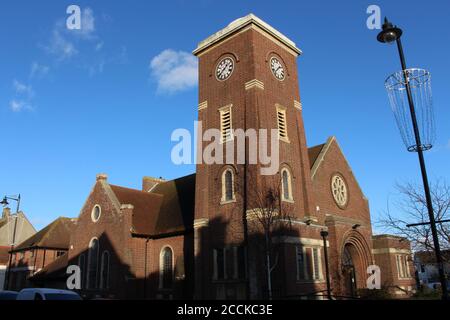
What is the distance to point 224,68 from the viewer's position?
97.6ft

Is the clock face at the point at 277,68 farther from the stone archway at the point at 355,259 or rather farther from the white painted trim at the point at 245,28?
the stone archway at the point at 355,259

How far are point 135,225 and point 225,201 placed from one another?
9054 mm

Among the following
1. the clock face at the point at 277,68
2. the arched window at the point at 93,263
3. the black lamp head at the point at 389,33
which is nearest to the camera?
the black lamp head at the point at 389,33

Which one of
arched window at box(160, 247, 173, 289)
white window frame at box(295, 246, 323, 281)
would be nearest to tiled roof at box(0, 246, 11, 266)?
arched window at box(160, 247, 173, 289)

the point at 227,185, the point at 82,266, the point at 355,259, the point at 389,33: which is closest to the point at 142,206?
the point at 82,266

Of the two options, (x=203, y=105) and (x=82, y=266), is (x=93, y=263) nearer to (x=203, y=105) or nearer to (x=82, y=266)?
(x=82, y=266)

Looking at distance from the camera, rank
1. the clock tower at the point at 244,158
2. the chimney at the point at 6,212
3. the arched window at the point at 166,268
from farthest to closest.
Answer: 1. the chimney at the point at 6,212
2. the arched window at the point at 166,268
3. the clock tower at the point at 244,158

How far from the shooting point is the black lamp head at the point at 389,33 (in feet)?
41.0

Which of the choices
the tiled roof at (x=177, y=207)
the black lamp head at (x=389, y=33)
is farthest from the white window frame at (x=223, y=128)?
the black lamp head at (x=389, y=33)

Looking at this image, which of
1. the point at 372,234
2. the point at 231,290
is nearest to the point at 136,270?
the point at 231,290

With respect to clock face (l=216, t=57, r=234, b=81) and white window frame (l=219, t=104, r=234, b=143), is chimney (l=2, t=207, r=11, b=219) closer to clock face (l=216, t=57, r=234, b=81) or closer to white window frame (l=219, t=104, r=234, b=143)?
clock face (l=216, t=57, r=234, b=81)

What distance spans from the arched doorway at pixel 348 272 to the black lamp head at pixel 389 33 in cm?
1913

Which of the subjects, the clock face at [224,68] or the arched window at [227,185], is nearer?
the arched window at [227,185]
